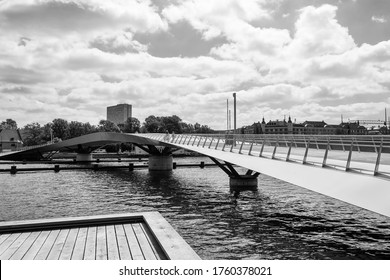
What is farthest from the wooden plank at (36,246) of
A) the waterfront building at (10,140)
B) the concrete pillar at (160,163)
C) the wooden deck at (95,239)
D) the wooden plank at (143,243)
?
the waterfront building at (10,140)

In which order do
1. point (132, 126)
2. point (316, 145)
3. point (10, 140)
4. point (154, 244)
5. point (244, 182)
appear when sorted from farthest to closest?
1. point (132, 126)
2. point (10, 140)
3. point (244, 182)
4. point (316, 145)
5. point (154, 244)

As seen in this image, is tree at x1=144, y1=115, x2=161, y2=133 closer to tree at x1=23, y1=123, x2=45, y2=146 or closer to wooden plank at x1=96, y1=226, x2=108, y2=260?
tree at x1=23, y1=123, x2=45, y2=146

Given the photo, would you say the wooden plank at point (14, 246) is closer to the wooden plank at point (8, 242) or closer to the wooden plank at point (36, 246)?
the wooden plank at point (8, 242)

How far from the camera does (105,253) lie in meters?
7.39

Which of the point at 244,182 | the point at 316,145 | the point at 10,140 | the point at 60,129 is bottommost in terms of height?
the point at 244,182

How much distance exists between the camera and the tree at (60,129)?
142 meters

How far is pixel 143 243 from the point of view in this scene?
7.97 metres

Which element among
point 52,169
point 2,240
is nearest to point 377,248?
point 2,240

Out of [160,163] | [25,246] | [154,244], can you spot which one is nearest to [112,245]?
[154,244]

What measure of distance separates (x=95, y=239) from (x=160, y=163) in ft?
168

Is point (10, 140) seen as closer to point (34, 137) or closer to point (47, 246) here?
point (34, 137)

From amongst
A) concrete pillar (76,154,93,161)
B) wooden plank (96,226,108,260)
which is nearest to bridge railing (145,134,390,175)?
wooden plank (96,226,108,260)

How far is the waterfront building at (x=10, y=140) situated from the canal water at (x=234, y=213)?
4529 inches
